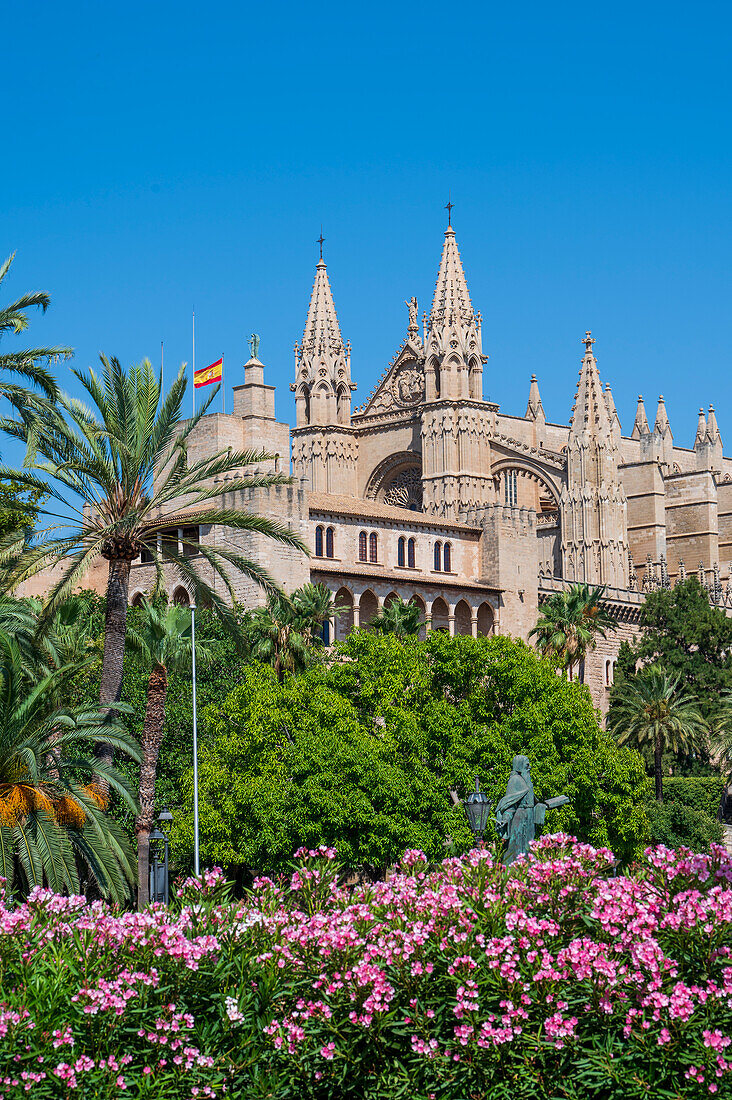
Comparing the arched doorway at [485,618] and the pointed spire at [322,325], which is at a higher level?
the pointed spire at [322,325]

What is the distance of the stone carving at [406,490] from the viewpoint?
77125mm

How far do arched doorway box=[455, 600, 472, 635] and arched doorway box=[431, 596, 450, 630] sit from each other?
42cm

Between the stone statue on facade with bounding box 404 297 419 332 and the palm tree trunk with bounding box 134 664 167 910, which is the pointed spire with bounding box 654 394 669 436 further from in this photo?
the palm tree trunk with bounding box 134 664 167 910

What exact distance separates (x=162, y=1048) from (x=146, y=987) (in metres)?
0.55

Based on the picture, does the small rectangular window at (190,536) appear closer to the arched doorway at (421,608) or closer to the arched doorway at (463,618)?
the arched doorway at (421,608)

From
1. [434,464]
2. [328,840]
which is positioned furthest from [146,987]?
[434,464]

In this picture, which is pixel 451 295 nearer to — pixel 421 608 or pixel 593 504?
pixel 593 504

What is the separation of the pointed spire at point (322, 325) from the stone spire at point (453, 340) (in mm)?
4691

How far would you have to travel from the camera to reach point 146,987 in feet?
46.7

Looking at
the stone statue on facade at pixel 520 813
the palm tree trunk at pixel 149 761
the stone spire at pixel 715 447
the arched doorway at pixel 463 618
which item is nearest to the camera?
the stone statue on facade at pixel 520 813

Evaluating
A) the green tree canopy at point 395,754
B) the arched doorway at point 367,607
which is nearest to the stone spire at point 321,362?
the arched doorway at point 367,607

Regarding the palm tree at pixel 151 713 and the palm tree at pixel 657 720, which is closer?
the palm tree at pixel 151 713

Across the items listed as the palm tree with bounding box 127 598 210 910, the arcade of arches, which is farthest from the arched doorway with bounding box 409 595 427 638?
the palm tree with bounding box 127 598 210 910

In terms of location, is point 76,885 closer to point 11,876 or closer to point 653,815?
point 11,876
